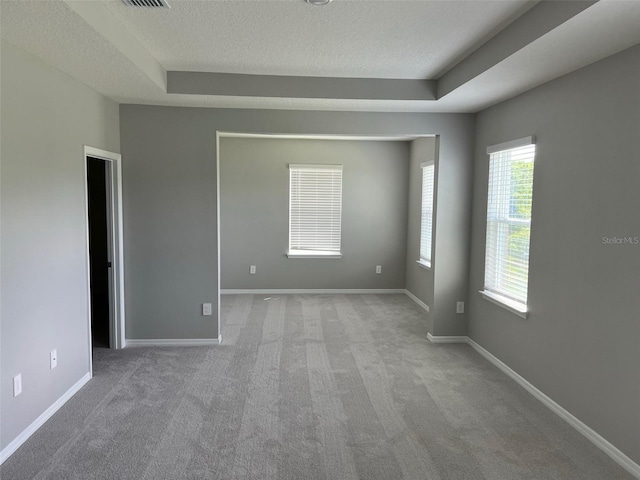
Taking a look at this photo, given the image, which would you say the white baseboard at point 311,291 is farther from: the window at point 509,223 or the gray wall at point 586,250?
the gray wall at point 586,250

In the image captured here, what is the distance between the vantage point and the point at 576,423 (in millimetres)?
2910

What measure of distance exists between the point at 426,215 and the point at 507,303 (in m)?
2.41

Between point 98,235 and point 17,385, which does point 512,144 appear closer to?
point 17,385

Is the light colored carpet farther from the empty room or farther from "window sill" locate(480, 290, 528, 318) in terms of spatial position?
"window sill" locate(480, 290, 528, 318)

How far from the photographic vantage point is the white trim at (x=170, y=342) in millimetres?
4449

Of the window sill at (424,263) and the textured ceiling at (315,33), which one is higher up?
the textured ceiling at (315,33)

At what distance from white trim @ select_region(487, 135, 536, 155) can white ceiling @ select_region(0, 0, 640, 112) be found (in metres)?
0.39

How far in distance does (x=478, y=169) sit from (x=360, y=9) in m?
2.40

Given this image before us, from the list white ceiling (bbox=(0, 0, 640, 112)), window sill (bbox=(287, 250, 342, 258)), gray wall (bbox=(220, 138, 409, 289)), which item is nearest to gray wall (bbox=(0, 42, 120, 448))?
white ceiling (bbox=(0, 0, 640, 112))

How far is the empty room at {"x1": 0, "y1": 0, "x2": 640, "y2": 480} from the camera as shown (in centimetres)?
248

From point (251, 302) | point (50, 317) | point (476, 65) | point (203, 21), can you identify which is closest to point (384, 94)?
point (476, 65)

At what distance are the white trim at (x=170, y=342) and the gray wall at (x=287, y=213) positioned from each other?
92.3 inches

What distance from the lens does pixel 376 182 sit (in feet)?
22.4

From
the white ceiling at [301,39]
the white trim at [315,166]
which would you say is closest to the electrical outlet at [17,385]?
the white ceiling at [301,39]
